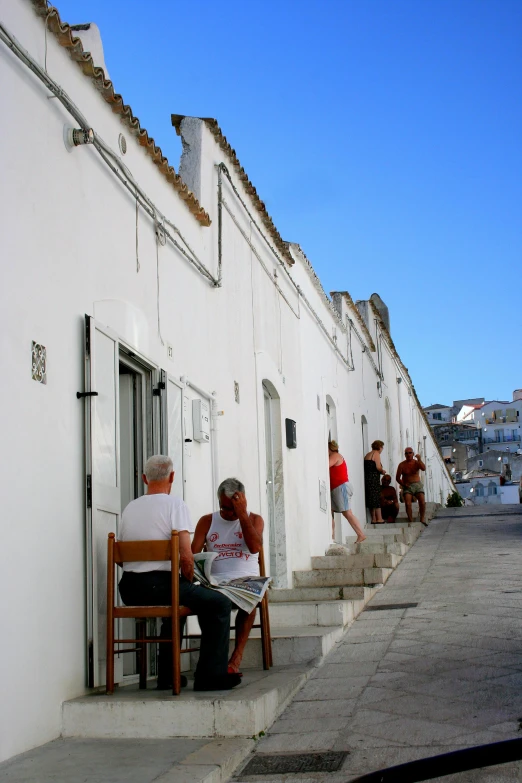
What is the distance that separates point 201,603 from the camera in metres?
5.44

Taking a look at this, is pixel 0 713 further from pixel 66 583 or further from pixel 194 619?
pixel 194 619

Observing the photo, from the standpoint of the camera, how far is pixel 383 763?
14.4 ft

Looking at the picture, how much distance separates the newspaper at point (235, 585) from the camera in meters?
5.82

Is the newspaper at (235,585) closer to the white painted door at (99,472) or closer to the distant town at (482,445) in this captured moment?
the white painted door at (99,472)

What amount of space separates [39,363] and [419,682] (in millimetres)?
3133

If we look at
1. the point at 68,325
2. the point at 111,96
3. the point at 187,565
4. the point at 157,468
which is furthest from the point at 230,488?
the point at 111,96

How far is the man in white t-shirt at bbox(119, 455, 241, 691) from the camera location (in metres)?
5.45

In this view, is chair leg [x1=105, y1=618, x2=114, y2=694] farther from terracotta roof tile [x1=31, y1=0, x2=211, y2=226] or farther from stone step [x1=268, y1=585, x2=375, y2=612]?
stone step [x1=268, y1=585, x2=375, y2=612]

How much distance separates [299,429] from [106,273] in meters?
6.25

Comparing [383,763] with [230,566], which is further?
[230,566]

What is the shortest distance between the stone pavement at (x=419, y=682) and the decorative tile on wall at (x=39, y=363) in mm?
2282

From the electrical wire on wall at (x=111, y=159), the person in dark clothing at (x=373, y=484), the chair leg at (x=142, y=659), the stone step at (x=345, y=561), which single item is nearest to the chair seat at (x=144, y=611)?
the chair leg at (x=142, y=659)

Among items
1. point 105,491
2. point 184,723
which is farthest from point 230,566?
point 184,723

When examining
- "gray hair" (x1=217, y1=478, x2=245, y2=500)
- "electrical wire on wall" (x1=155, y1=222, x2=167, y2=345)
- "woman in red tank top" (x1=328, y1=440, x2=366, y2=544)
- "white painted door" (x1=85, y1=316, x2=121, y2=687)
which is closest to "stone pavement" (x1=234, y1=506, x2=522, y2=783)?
"white painted door" (x1=85, y1=316, x2=121, y2=687)
